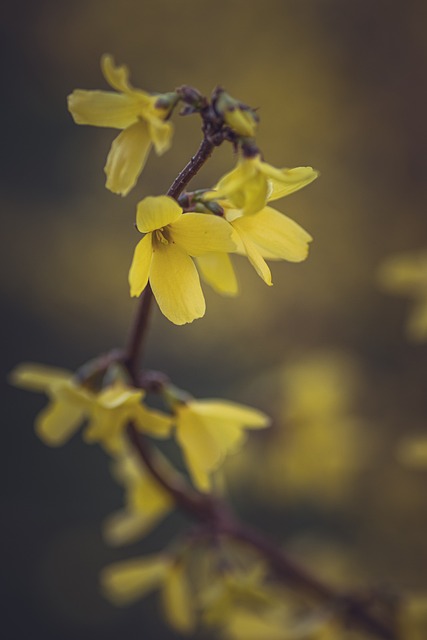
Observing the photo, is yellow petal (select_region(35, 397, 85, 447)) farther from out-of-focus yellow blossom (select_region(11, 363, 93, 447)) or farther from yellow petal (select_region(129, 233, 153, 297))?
yellow petal (select_region(129, 233, 153, 297))

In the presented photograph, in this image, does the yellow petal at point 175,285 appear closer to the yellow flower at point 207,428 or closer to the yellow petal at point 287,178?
the yellow petal at point 287,178

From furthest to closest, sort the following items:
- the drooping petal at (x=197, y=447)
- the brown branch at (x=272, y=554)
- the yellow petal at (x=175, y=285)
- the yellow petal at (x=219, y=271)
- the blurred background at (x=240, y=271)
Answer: the blurred background at (x=240, y=271) → the brown branch at (x=272, y=554) → the drooping petal at (x=197, y=447) → the yellow petal at (x=219, y=271) → the yellow petal at (x=175, y=285)

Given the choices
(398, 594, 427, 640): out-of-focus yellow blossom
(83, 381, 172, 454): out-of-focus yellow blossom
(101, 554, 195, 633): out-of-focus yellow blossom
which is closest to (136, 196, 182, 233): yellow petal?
(83, 381, 172, 454): out-of-focus yellow blossom

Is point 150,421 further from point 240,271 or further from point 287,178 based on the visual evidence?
point 240,271

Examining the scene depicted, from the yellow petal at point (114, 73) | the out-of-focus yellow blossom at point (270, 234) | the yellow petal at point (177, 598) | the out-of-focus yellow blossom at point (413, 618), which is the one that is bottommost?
the yellow petal at point (177, 598)

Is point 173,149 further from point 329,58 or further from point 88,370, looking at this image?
point 88,370

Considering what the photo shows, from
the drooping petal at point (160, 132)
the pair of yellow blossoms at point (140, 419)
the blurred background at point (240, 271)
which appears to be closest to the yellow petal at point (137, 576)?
the pair of yellow blossoms at point (140, 419)

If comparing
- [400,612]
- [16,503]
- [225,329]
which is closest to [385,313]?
[225,329]
